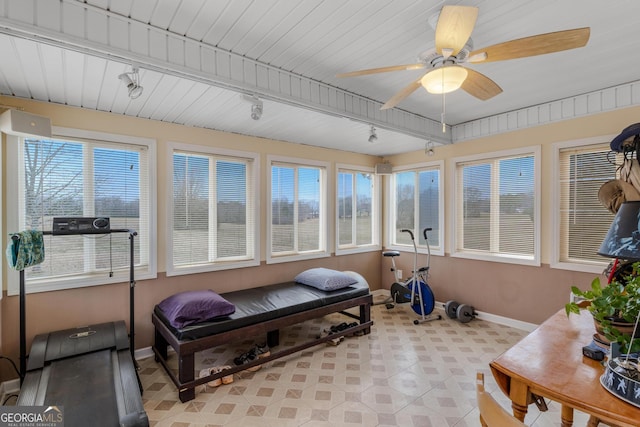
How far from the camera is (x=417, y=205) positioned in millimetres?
5141

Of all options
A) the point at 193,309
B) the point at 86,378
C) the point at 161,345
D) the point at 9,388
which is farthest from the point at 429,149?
the point at 9,388

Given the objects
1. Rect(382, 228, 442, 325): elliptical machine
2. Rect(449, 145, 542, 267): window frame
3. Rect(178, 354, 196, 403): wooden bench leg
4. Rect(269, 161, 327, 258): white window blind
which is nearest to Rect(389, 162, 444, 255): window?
Rect(449, 145, 542, 267): window frame

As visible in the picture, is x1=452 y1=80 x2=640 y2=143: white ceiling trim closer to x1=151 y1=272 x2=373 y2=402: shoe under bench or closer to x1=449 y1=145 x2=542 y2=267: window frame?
x1=449 y1=145 x2=542 y2=267: window frame

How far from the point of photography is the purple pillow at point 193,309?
2656mm

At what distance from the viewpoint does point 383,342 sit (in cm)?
361

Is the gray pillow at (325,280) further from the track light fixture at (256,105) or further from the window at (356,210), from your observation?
the track light fixture at (256,105)

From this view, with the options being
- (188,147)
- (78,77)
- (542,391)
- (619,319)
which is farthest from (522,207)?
(78,77)

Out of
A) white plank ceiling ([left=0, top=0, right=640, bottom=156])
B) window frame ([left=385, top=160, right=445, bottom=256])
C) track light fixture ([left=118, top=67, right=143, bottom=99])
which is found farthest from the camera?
window frame ([left=385, top=160, right=445, bottom=256])

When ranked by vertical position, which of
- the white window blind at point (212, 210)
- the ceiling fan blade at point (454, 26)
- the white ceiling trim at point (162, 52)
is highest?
the white ceiling trim at point (162, 52)

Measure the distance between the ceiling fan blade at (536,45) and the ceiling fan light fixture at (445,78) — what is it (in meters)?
0.10

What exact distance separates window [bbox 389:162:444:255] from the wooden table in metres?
3.10

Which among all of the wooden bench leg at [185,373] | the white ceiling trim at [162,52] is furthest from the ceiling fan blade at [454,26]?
the wooden bench leg at [185,373]

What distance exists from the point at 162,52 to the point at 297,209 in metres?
2.86

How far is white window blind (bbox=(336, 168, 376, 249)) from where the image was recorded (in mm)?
5137
